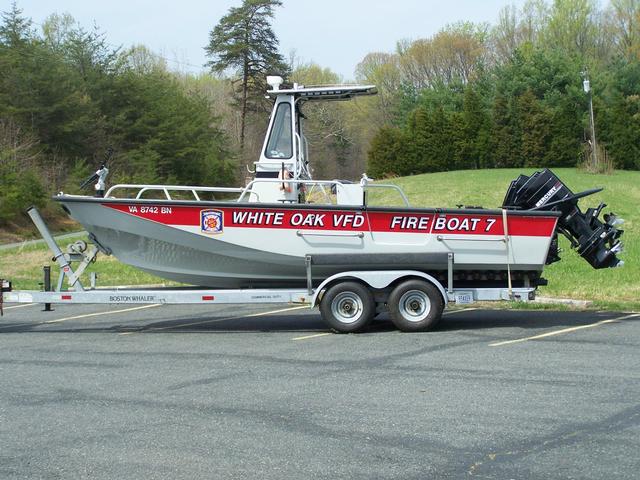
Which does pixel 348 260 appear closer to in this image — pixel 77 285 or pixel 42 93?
pixel 77 285

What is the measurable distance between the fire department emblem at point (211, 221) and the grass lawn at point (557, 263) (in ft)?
20.6

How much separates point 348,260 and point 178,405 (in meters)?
4.18

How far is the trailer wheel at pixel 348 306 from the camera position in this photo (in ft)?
36.6

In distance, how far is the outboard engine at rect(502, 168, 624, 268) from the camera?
11727 mm

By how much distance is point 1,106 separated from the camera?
3647 cm

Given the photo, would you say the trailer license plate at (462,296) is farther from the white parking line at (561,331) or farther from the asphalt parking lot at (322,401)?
the white parking line at (561,331)

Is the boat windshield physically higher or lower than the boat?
higher

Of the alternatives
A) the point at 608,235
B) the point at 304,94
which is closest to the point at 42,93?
the point at 304,94

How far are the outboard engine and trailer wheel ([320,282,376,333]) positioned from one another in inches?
95.4

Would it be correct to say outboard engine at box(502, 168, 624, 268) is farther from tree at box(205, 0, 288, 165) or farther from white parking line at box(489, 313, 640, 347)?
tree at box(205, 0, 288, 165)

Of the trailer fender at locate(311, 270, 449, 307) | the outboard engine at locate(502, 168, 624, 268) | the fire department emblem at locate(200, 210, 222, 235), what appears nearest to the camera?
the trailer fender at locate(311, 270, 449, 307)

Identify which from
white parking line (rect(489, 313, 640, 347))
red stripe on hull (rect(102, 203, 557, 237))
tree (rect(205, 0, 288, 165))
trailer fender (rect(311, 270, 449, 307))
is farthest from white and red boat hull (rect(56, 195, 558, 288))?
tree (rect(205, 0, 288, 165))

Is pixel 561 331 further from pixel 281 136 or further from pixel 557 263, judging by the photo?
pixel 557 263

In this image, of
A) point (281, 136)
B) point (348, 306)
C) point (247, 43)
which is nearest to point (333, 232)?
point (348, 306)
